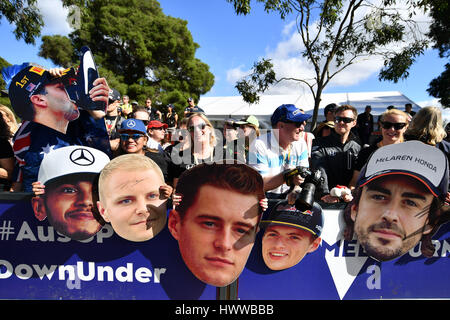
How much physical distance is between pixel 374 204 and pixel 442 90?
22736 mm

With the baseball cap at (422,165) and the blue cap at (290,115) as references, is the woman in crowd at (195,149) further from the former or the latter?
the baseball cap at (422,165)

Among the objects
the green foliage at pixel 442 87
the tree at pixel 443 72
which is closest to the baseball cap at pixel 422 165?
the tree at pixel 443 72

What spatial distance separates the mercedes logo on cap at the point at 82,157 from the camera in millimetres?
2186

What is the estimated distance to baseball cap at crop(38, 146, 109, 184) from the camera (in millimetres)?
2170

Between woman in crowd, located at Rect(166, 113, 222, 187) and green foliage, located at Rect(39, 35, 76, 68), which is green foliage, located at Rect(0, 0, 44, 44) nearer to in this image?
woman in crowd, located at Rect(166, 113, 222, 187)

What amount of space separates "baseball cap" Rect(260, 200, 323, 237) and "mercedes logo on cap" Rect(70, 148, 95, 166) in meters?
1.48

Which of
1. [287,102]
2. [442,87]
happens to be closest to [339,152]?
[287,102]

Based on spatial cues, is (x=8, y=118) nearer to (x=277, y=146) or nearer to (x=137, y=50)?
(x=277, y=146)

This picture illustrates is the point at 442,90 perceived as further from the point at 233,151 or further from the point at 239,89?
the point at 233,151

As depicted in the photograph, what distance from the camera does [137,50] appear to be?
21.6 metres

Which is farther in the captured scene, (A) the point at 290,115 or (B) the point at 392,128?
(A) the point at 290,115

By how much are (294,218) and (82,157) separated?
1.78 m

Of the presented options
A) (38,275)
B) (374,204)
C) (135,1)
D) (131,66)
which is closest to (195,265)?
(38,275)

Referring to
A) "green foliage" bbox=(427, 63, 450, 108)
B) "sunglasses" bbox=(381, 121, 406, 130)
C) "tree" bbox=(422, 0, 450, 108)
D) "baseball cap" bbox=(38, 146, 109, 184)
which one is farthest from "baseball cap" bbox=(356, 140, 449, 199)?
"green foliage" bbox=(427, 63, 450, 108)
